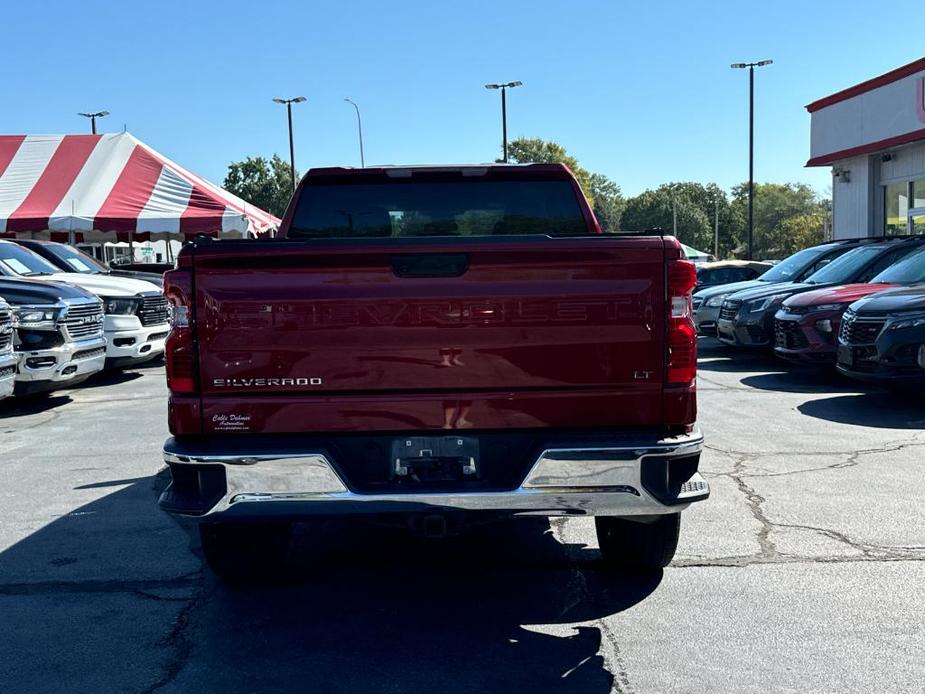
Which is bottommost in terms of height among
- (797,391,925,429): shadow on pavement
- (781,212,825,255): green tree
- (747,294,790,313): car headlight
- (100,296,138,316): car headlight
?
(797,391,925,429): shadow on pavement

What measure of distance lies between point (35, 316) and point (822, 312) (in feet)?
29.3

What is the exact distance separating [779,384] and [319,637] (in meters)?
8.84

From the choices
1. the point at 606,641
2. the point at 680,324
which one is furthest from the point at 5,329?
the point at 680,324

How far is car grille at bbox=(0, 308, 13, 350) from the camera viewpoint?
911cm

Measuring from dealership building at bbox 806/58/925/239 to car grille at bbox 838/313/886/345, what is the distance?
12515mm

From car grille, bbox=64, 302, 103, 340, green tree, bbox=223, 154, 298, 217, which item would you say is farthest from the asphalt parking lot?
green tree, bbox=223, 154, 298, 217

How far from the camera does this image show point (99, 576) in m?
4.81

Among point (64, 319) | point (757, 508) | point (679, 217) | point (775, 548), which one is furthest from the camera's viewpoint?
point (679, 217)

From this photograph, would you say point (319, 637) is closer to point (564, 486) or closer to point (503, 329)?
point (564, 486)

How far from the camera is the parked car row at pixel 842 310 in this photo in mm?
9141

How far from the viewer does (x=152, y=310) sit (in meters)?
13.2

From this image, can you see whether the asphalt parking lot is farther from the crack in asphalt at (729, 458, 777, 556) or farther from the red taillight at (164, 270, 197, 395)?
the red taillight at (164, 270, 197, 395)

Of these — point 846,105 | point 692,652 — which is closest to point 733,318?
point 692,652

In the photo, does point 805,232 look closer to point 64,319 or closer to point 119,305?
point 119,305
